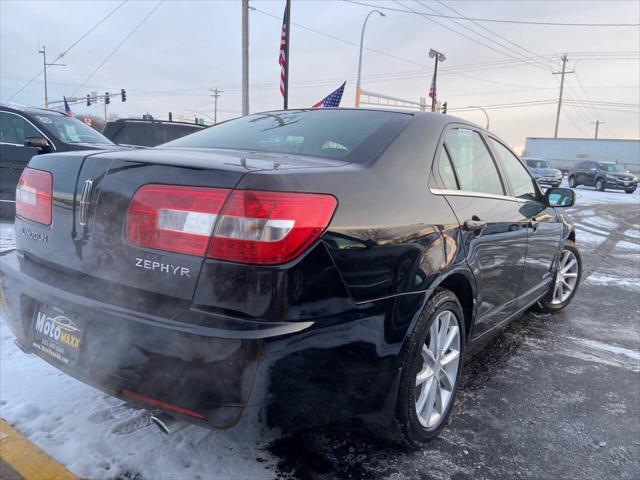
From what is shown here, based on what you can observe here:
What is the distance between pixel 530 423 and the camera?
263 cm

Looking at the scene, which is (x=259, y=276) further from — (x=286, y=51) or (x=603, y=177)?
(x=603, y=177)

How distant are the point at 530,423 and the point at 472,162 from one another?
1.49 meters

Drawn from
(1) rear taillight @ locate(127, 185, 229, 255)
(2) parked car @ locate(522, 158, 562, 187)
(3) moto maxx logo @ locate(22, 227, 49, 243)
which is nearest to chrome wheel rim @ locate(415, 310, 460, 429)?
(1) rear taillight @ locate(127, 185, 229, 255)

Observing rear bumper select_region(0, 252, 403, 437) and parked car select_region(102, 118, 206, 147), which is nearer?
rear bumper select_region(0, 252, 403, 437)

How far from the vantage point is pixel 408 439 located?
219 centimetres

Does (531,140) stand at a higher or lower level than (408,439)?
higher

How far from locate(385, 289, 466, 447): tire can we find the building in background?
54105mm

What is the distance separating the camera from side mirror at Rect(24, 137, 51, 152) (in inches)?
241

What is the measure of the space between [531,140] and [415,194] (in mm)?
57843

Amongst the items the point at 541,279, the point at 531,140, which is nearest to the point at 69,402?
the point at 541,279

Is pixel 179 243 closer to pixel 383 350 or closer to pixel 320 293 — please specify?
pixel 320 293

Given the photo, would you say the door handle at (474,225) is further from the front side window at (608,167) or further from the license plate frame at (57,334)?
the front side window at (608,167)

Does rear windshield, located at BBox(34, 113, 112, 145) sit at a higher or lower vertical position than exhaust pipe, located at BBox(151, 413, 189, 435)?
higher

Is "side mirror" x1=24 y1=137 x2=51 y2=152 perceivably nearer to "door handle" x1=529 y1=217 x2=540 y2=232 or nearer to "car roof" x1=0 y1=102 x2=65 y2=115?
"car roof" x1=0 y1=102 x2=65 y2=115
